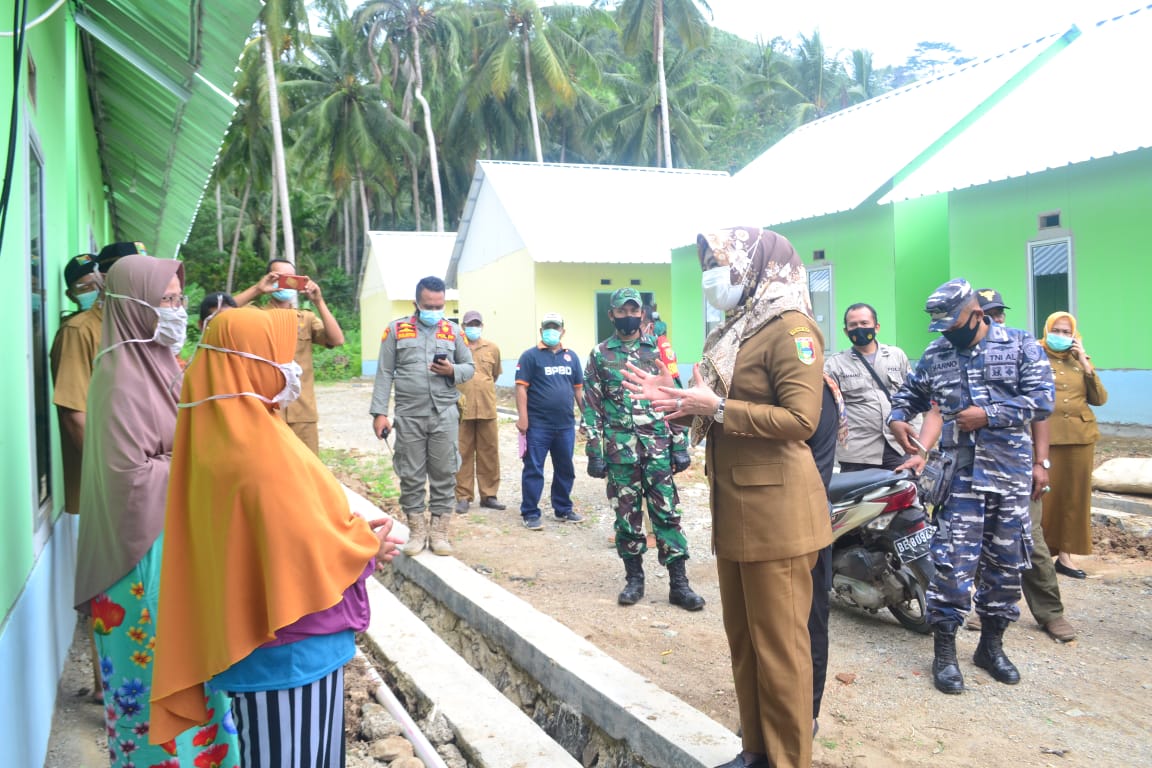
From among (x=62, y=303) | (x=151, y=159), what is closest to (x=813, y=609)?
(x=62, y=303)

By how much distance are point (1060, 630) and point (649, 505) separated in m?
2.39

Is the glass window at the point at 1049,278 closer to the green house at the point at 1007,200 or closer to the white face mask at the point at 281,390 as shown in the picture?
the green house at the point at 1007,200

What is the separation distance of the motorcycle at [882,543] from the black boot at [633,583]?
1.25 metres

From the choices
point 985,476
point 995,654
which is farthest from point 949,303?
point 995,654

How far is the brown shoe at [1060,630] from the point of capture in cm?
466

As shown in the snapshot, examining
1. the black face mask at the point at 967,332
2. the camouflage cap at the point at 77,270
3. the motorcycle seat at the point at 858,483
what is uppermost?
the camouflage cap at the point at 77,270

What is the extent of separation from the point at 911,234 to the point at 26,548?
13177 mm

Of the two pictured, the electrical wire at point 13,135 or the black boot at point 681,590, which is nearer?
the electrical wire at point 13,135

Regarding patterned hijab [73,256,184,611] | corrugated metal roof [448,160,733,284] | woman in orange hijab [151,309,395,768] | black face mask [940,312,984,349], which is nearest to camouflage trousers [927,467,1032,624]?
black face mask [940,312,984,349]

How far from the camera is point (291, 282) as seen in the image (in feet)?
18.8

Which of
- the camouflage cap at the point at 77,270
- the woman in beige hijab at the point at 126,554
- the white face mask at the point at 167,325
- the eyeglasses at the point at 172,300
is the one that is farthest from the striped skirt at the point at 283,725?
the camouflage cap at the point at 77,270

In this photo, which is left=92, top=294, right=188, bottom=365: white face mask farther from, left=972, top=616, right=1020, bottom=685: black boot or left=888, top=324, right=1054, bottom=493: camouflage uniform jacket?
left=972, top=616, right=1020, bottom=685: black boot

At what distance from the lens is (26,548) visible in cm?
328

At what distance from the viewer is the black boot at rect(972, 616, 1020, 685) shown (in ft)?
13.7
